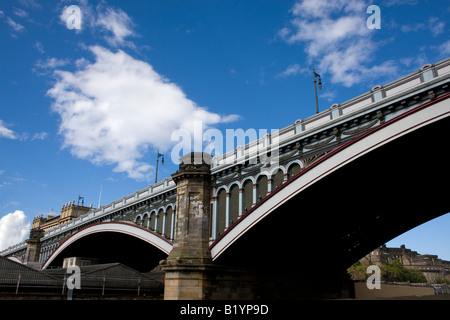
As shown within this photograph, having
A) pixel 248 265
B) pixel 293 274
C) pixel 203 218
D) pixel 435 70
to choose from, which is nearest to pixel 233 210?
pixel 203 218

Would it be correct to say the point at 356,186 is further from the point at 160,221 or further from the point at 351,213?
the point at 160,221

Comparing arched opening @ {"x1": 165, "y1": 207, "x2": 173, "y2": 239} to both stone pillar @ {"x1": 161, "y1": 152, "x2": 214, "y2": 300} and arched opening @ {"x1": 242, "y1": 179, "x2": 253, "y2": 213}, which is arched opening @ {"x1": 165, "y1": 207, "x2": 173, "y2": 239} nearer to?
stone pillar @ {"x1": 161, "y1": 152, "x2": 214, "y2": 300}

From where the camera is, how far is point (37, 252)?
5600 cm

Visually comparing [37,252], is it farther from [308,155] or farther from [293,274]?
[308,155]

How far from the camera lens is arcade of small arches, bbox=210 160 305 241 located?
19.4 meters

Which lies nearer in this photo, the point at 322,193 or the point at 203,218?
the point at 322,193

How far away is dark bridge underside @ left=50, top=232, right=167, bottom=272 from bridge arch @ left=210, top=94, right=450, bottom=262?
2091 cm

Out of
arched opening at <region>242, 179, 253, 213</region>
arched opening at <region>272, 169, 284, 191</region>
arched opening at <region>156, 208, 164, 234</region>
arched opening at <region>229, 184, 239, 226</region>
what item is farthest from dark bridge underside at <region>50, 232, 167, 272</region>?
arched opening at <region>272, 169, 284, 191</region>

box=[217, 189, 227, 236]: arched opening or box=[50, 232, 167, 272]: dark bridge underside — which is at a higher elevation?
box=[50, 232, 167, 272]: dark bridge underside

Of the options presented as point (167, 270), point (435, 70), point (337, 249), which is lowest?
point (167, 270)

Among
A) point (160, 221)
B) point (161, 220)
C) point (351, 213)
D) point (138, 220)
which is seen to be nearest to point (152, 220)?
point (160, 221)

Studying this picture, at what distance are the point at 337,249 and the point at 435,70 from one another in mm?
17963

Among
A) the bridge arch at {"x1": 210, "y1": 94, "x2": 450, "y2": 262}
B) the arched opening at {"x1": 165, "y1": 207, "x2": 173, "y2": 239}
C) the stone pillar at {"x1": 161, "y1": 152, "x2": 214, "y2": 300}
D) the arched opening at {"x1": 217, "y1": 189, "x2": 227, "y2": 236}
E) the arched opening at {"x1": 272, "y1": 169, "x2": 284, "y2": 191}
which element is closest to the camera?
the bridge arch at {"x1": 210, "y1": 94, "x2": 450, "y2": 262}

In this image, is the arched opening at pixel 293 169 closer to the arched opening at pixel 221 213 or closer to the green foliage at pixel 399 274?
the arched opening at pixel 221 213
